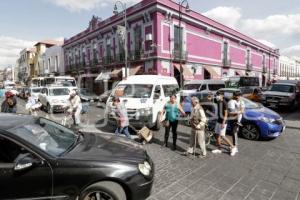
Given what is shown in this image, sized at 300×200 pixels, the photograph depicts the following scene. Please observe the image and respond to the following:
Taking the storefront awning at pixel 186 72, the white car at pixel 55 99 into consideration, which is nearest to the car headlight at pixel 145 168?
the white car at pixel 55 99

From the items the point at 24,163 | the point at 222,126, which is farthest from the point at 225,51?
the point at 24,163

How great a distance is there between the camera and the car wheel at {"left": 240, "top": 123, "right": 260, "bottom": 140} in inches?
306

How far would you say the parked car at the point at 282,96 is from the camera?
14.5 meters

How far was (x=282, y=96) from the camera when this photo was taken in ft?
47.8

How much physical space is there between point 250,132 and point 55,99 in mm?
11720

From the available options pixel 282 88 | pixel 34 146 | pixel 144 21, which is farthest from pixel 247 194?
pixel 144 21

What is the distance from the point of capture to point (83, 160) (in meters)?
3.25

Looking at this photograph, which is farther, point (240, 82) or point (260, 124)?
point (240, 82)

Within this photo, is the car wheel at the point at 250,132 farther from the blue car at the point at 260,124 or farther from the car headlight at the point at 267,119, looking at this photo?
the car headlight at the point at 267,119

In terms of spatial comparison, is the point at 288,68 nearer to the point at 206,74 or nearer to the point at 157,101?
the point at 206,74

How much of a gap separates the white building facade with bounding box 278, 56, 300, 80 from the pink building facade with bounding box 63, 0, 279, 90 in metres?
23.1

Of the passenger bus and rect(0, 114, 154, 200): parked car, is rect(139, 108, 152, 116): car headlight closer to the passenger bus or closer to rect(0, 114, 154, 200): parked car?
rect(0, 114, 154, 200): parked car

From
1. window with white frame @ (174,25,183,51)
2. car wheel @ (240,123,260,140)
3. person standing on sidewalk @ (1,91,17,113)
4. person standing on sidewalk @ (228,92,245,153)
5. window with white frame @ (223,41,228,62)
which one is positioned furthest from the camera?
window with white frame @ (223,41,228,62)

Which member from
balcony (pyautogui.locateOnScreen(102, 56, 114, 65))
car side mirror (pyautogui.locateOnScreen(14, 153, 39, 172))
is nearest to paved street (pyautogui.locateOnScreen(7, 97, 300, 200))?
car side mirror (pyautogui.locateOnScreen(14, 153, 39, 172))
